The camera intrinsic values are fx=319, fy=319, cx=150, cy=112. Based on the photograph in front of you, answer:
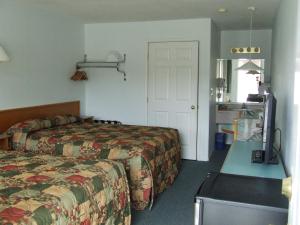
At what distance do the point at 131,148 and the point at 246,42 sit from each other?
420 cm

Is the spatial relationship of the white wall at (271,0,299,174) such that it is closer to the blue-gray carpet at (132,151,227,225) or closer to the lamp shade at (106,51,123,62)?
the blue-gray carpet at (132,151,227,225)

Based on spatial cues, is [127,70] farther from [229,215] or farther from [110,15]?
[229,215]

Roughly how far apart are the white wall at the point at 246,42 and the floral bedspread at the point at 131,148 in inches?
115

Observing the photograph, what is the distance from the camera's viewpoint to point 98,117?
6.05m

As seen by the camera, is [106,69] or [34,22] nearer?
[34,22]

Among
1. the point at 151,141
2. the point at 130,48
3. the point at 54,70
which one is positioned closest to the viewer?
the point at 151,141

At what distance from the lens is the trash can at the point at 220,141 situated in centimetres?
650

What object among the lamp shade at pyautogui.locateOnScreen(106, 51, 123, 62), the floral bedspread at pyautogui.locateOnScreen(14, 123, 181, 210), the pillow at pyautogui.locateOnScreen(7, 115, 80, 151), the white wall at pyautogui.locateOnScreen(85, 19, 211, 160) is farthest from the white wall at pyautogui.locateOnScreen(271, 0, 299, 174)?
the lamp shade at pyautogui.locateOnScreen(106, 51, 123, 62)

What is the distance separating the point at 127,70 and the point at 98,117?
41.7 inches

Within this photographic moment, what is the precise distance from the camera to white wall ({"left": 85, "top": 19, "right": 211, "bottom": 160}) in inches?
212

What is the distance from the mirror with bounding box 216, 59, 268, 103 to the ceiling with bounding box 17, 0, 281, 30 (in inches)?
43.8

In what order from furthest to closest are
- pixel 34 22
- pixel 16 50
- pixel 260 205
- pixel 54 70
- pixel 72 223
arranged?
pixel 54 70, pixel 34 22, pixel 16 50, pixel 72 223, pixel 260 205

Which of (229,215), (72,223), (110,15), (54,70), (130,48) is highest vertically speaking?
(110,15)

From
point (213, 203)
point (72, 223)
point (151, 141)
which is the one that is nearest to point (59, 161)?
point (72, 223)
